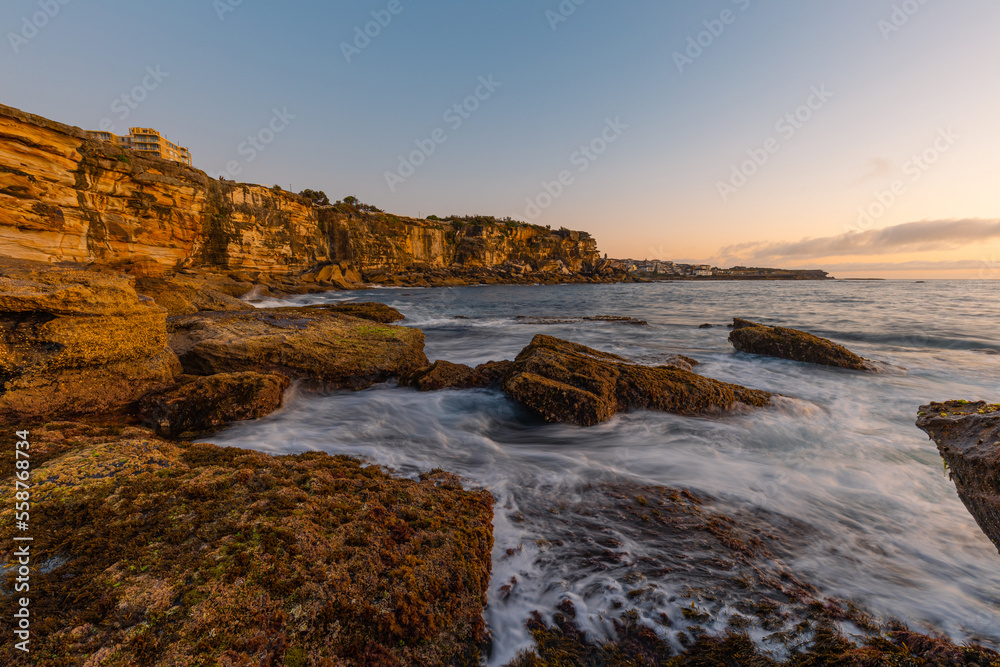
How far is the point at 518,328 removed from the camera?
580 inches

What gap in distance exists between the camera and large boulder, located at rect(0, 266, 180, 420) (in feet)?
11.0

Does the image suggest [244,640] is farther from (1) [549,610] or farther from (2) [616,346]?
(2) [616,346]

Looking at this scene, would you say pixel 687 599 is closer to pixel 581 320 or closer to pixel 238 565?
pixel 238 565

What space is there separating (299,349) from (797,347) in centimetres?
1021

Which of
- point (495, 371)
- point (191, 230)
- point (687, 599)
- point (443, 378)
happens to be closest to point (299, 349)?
point (443, 378)

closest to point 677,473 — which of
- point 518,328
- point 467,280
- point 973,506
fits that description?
point 973,506

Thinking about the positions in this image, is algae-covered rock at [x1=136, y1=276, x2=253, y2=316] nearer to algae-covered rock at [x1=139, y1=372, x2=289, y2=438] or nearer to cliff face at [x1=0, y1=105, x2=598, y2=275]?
algae-covered rock at [x1=139, y1=372, x2=289, y2=438]

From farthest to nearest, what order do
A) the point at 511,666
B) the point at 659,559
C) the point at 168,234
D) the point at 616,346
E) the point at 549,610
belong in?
the point at 168,234
the point at 616,346
the point at 659,559
the point at 549,610
the point at 511,666

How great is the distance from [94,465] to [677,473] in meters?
4.51

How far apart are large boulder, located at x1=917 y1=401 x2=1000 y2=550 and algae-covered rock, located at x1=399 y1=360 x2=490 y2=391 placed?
481 centimetres

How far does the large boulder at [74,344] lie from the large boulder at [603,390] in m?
4.29

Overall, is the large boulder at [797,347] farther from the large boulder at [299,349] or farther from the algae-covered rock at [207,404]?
the algae-covered rock at [207,404]

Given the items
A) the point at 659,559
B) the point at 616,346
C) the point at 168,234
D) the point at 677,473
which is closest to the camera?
the point at 659,559

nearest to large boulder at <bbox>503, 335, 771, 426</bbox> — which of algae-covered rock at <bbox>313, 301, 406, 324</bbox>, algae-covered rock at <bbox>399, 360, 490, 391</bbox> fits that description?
algae-covered rock at <bbox>399, 360, 490, 391</bbox>
